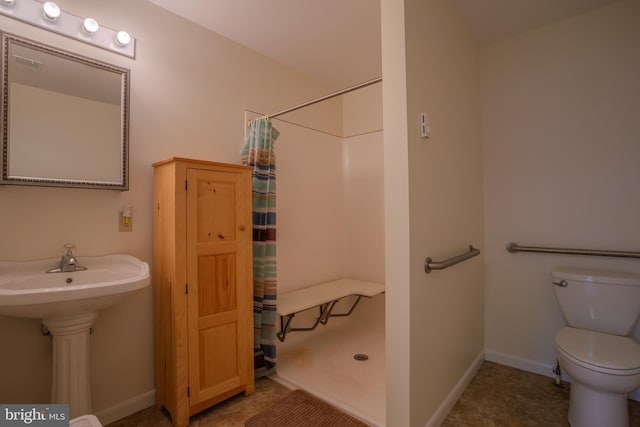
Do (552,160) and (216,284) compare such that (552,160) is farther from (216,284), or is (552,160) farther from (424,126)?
(216,284)

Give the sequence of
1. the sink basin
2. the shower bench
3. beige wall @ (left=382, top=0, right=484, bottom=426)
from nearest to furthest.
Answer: the sink basin, beige wall @ (left=382, top=0, right=484, bottom=426), the shower bench

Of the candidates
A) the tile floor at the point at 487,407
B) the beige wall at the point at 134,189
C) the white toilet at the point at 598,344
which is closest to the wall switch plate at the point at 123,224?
the beige wall at the point at 134,189

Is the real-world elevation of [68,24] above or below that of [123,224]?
above

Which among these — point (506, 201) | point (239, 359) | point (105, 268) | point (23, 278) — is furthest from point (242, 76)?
point (506, 201)

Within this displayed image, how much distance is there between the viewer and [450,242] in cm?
175

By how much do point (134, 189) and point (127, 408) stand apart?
1282mm

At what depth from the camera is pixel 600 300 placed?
5.66 ft

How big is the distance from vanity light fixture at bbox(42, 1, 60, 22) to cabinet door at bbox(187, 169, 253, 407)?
1005 mm

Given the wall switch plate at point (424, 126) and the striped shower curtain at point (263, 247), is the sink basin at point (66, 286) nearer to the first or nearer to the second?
the striped shower curtain at point (263, 247)

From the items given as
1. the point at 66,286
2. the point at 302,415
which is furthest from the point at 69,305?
the point at 302,415

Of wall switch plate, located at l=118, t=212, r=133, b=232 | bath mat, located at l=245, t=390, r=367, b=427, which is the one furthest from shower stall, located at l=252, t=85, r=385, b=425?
wall switch plate, located at l=118, t=212, r=133, b=232

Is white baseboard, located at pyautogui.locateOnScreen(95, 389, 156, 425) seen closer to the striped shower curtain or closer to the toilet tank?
the striped shower curtain

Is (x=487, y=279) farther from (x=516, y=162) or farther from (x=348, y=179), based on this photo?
(x=348, y=179)

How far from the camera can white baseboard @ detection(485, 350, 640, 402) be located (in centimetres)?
207
